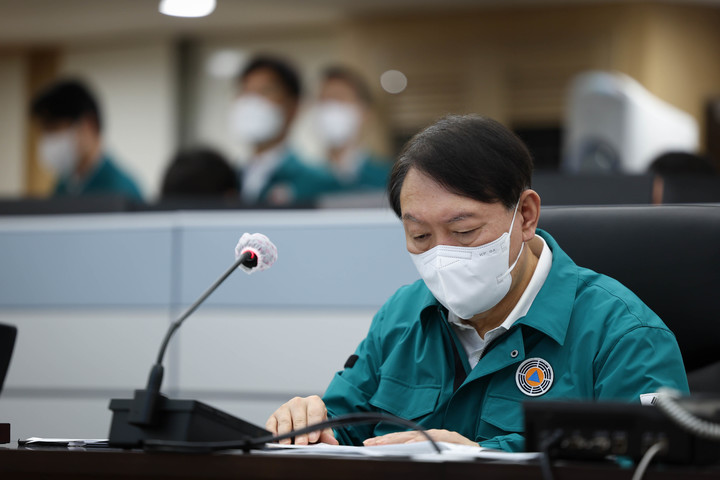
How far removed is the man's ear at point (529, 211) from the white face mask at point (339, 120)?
390cm

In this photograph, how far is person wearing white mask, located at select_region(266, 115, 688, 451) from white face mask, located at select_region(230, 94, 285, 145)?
10.5 feet

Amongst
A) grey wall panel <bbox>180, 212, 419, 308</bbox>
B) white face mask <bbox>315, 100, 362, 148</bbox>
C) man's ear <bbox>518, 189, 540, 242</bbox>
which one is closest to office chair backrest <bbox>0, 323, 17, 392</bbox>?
man's ear <bbox>518, 189, 540, 242</bbox>

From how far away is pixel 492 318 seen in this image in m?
1.39

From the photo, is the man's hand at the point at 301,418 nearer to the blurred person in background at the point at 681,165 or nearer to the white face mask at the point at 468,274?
the white face mask at the point at 468,274

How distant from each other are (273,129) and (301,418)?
336 centimetres

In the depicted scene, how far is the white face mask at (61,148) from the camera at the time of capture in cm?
445

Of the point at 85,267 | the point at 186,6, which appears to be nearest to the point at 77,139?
the point at 186,6

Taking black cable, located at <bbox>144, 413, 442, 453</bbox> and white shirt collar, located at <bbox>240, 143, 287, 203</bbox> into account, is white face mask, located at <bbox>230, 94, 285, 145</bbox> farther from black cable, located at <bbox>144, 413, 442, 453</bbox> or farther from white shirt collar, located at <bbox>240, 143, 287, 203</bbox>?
black cable, located at <bbox>144, 413, 442, 453</bbox>

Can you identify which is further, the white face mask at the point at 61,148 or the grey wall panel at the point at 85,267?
the white face mask at the point at 61,148

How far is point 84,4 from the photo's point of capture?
258 inches

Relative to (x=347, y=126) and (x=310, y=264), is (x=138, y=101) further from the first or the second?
(x=310, y=264)

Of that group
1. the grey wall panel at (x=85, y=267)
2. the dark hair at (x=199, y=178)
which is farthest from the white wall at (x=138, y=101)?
the grey wall panel at (x=85, y=267)

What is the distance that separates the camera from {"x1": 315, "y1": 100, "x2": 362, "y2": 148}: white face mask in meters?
5.21

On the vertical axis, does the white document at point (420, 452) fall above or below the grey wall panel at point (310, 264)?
below
